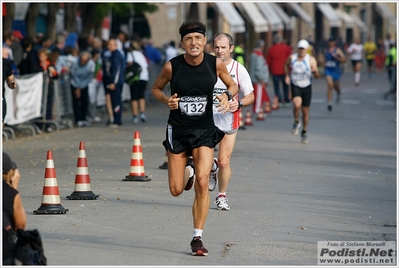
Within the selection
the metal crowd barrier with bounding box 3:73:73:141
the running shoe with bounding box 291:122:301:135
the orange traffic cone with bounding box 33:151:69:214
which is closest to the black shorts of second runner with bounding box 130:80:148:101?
the metal crowd barrier with bounding box 3:73:73:141

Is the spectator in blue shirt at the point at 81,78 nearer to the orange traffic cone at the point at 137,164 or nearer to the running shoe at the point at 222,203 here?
the orange traffic cone at the point at 137,164

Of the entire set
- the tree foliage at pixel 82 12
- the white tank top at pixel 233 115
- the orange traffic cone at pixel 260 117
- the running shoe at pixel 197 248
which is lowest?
the orange traffic cone at pixel 260 117

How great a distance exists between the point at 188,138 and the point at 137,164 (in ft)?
14.6

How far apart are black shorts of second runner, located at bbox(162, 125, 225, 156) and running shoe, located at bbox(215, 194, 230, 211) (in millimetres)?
2113

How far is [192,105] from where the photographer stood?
7859 mm

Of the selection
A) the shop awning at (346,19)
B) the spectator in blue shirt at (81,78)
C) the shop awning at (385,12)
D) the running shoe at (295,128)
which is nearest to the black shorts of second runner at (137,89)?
the spectator in blue shirt at (81,78)

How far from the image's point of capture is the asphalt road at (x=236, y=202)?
25.8 feet

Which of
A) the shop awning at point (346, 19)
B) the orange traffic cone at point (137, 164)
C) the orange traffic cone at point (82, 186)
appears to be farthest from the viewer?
the shop awning at point (346, 19)

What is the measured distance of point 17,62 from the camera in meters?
19.8

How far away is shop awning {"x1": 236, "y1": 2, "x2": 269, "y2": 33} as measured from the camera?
1683 inches

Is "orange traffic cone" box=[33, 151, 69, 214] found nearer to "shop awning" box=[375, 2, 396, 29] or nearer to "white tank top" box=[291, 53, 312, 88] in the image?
"white tank top" box=[291, 53, 312, 88]

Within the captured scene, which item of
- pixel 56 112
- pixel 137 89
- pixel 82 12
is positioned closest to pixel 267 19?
pixel 82 12

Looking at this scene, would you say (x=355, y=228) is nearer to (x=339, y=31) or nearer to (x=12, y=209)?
(x=12, y=209)

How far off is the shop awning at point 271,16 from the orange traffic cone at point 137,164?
114 ft
